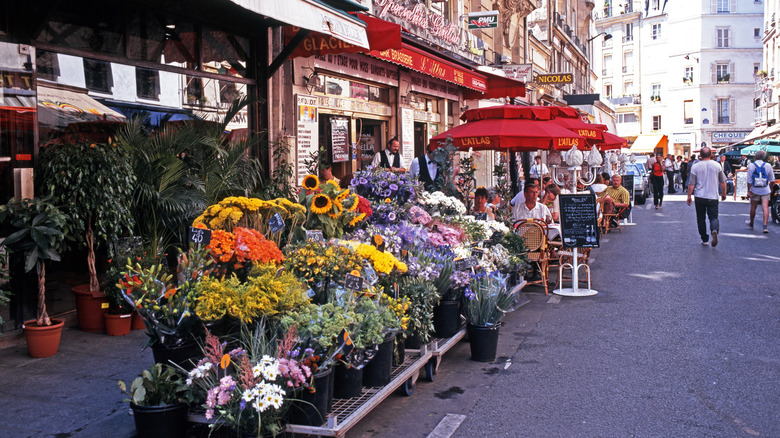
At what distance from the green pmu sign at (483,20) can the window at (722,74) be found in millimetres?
56494

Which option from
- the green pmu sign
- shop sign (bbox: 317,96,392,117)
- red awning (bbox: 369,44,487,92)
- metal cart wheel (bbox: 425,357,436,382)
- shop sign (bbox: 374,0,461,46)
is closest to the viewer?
metal cart wheel (bbox: 425,357,436,382)

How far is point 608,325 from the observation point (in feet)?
24.1

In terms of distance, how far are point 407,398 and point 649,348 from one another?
2.57 metres

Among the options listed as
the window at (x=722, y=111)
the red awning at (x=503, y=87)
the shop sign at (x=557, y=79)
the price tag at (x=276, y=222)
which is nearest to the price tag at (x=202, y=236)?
the price tag at (x=276, y=222)

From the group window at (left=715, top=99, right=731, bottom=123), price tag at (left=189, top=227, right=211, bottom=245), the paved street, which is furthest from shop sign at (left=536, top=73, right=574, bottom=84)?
window at (left=715, top=99, right=731, bottom=123)

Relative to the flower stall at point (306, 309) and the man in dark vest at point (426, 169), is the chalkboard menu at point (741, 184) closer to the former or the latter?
the man in dark vest at point (426, 169)

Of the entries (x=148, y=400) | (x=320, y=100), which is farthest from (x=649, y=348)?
(x=320, y=100)

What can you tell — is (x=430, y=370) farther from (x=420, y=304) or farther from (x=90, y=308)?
(x=90, y=308)

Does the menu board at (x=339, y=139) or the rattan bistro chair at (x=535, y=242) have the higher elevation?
the menu board at (x=339, y=139)

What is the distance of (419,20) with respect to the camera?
Answer: 15273 millimetres

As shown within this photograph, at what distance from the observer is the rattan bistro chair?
9.68 meters

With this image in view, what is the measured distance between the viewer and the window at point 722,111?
6775cm

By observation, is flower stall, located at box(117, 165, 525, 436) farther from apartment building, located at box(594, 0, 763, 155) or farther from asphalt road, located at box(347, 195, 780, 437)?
apartment building, located at box(594, 0, 763, 155)

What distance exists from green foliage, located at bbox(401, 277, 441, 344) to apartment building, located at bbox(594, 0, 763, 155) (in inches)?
2445
